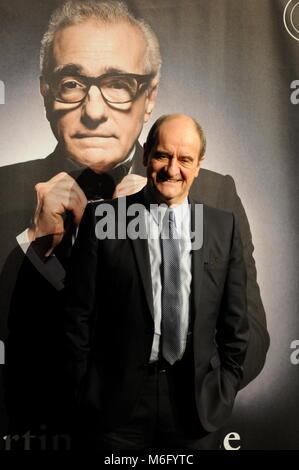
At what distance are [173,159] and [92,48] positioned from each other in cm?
90

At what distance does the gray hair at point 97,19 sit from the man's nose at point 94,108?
255 millimetres

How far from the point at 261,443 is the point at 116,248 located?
143 centimetres

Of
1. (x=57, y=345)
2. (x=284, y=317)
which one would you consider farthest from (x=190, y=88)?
(x=57, y=345)

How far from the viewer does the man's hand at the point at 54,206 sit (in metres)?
2.84

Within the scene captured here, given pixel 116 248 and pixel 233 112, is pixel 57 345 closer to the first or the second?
pixel 116 248

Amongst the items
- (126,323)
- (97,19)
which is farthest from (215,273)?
(97,19)

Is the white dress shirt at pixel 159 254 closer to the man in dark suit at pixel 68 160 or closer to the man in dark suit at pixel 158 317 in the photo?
the man in dark suit at pixel 158 317

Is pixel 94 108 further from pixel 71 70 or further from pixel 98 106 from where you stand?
pixel 71 70

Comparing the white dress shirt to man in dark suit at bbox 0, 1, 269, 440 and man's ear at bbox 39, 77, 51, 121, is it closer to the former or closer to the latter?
man in dark suit at bbox 0, 1, 269, 440

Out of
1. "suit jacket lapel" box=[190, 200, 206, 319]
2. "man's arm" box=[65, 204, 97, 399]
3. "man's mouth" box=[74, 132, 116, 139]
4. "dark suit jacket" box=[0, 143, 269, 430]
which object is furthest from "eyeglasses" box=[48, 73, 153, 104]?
"suit jacket lapel" box=[190, 200, 206, 319]

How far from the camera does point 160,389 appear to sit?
2.22 metres

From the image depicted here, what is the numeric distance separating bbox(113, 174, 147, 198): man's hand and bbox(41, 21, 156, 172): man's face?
10 centimetres

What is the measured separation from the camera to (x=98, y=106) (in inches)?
112

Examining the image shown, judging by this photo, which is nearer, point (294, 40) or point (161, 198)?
point (161, 198)
